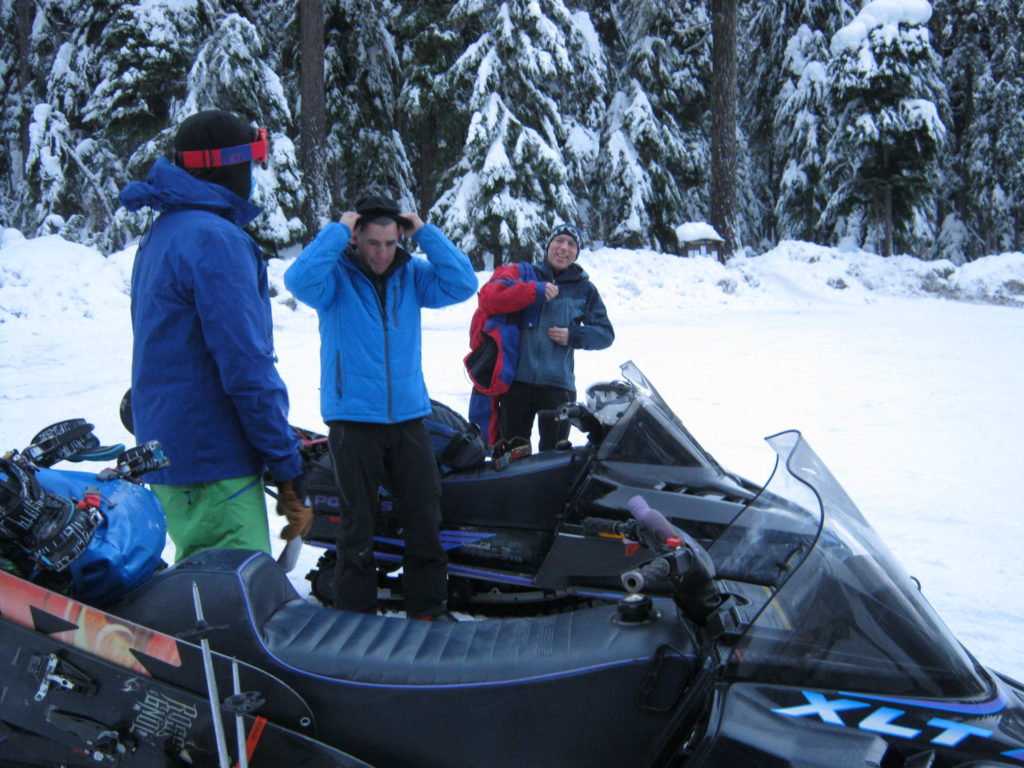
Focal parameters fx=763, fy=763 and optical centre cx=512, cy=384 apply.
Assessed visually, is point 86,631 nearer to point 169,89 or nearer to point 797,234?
point 169,89

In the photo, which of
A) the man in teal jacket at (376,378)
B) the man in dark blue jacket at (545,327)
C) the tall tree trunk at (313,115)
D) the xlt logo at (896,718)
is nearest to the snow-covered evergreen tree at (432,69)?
the tall tree trunk at (313,115)

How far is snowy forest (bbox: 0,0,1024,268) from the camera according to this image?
575 inches

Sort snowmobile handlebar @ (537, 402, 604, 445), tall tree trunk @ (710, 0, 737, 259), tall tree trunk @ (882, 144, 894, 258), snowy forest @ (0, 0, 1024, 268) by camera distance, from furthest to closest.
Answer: tall tree trunk @ (882, 144, 894, 258) < tall tree trunk @ (710, 0, 737, 259) < snowy forest @ (0, 0, 1024, 268) < snowmobile handlebar @ (537, 402, 604, 445)

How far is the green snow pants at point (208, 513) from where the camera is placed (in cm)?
239

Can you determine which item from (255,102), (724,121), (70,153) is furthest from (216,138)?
(70,153)

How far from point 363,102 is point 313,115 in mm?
4441

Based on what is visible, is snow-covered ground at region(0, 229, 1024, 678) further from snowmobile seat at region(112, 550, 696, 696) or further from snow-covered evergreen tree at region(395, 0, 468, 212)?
snow-covered evergreen tree at region(395, 0, 468, 212)

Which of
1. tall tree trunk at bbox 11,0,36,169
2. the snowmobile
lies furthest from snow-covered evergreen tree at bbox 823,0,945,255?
tall tree trunk at bbox 11,0,36,169

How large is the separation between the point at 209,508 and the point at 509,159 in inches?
516

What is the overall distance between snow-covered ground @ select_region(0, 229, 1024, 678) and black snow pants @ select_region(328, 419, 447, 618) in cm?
80

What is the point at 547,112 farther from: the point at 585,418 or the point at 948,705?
the point at 948,705

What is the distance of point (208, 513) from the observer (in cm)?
240

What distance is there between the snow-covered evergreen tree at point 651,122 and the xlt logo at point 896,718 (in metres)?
17.9

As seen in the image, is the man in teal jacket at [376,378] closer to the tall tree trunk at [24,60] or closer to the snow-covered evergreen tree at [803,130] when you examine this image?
the snow-covered evergreen tree at [803,130]
